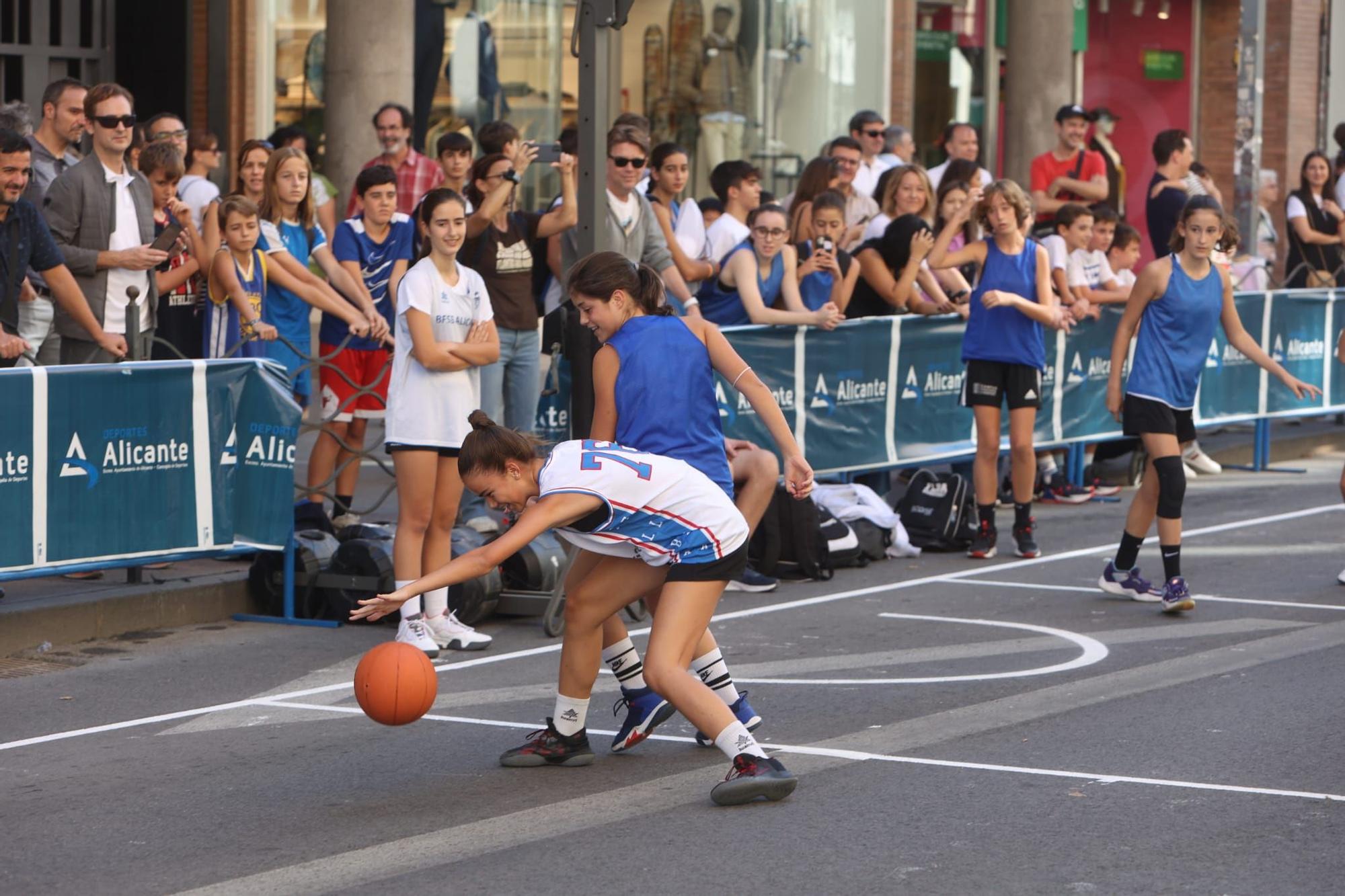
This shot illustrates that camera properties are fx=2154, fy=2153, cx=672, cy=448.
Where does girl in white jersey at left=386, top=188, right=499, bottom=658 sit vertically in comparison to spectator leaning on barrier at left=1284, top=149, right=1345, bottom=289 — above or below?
below

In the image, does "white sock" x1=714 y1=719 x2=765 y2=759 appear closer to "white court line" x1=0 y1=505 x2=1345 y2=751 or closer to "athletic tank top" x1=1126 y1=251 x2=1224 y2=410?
"white court line" x1=0 y1=505 x2=1345 y2=751

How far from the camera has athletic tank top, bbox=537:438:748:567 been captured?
22.0 feet

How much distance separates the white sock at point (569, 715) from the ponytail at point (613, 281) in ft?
4.49

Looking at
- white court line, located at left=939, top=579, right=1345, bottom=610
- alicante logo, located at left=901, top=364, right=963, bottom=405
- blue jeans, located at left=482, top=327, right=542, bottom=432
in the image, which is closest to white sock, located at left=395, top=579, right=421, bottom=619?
blue jeans, located at left=482, top=327, right=542, bottom=432

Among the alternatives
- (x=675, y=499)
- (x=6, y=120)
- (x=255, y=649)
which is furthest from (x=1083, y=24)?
(x=675, y=499)

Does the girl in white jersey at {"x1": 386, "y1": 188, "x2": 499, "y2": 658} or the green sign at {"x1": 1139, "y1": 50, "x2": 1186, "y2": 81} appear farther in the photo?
the green sign at {"x1": 1139, "y1": 50, "x2": 1186, "y2": 81}

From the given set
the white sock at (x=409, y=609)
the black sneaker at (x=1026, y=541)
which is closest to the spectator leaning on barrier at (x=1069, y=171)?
the black sneaker at (x=1026, y=541)

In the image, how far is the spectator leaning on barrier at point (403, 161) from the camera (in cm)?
1466

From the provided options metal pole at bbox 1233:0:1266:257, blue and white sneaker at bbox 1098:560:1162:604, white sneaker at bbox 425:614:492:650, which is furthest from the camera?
metal pole at bbox 1233:0:1266:257

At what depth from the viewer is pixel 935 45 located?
2598cm

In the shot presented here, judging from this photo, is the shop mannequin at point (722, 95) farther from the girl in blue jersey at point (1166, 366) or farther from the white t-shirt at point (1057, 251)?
the girl in blue jersey at point (1166, 366)

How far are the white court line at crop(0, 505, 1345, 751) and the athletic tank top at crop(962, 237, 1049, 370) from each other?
1.19m

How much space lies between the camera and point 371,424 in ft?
55.4

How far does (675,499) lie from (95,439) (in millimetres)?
3804
